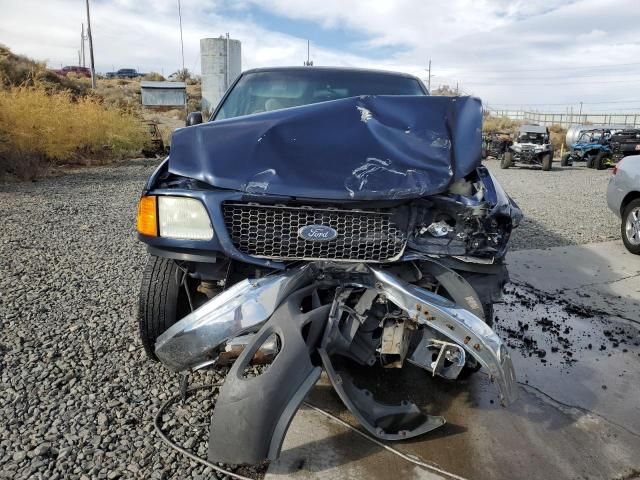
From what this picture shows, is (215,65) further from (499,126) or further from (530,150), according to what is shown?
(499,126)

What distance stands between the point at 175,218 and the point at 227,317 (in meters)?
0.51

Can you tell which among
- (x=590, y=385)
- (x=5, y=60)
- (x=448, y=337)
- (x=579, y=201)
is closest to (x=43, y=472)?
(x=448, y=337)

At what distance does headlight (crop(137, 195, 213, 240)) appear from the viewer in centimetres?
217

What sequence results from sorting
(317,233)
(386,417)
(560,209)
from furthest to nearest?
(560,209)
(386,417)
(317,233)

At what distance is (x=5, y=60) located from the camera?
25.8 metres

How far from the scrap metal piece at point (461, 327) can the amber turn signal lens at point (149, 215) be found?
41.9 inches

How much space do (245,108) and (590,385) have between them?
2882 millimetres

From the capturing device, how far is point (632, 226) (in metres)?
5.91

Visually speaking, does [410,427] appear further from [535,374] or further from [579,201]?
[579,201]

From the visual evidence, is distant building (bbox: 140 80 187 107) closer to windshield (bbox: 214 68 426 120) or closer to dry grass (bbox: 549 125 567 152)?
dry grass (bbox: 549 125 567 152)

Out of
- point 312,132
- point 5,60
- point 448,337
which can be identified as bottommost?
point 448,337

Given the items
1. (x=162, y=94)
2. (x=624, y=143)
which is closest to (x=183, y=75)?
(x=162, y=94)

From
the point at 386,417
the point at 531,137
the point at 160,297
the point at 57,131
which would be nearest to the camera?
the point at 386,417

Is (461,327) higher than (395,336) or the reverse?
higher
